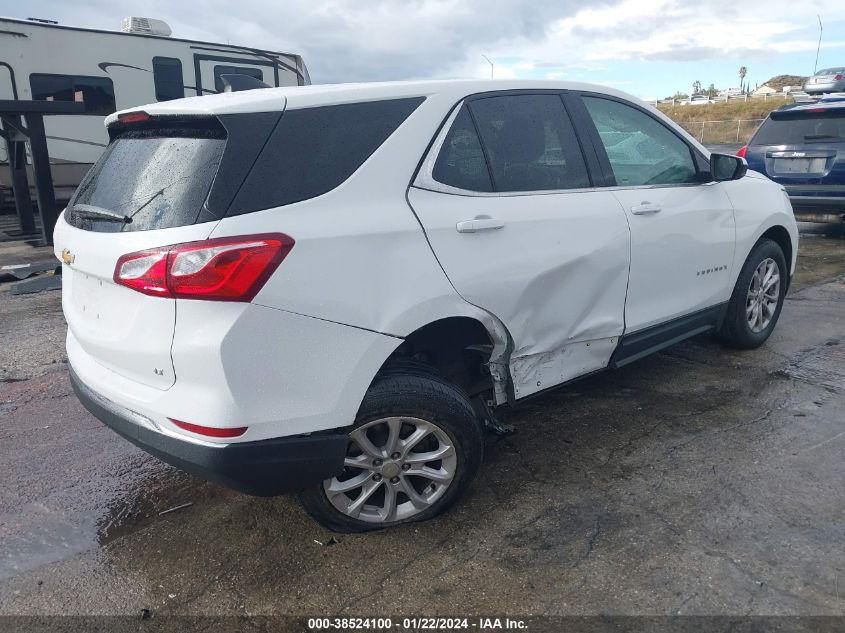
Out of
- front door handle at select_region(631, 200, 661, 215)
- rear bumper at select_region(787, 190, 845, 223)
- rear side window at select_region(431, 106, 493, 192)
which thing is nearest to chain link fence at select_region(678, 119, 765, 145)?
rear bumper at select_region(787, 190, 845, 223)

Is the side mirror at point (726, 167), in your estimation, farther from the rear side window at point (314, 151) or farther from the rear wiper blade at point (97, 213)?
the rear wiper blade at point (97, 213)

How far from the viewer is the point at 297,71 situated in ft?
43.3

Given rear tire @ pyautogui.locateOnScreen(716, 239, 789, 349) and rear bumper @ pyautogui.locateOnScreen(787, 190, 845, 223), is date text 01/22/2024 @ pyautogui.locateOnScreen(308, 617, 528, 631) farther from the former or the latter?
rear bumper @ pyautogui.locateOnScreen(787, 190, 845, 223)

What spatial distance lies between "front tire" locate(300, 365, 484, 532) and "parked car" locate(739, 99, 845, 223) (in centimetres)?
717

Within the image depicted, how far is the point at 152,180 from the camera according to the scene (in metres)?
2.51

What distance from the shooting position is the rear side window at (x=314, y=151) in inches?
92.2

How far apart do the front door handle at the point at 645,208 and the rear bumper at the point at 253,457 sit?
1977mm

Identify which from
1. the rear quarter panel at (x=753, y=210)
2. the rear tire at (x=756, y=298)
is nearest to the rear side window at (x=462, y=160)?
the rear quarter panel at (x=753, y=210)

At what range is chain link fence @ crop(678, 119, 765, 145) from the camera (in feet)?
106

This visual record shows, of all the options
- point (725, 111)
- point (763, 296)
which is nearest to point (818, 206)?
point (763, 296)

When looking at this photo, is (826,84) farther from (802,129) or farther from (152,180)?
(152,180)

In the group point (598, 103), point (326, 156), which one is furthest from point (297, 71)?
A: point (326, 156)

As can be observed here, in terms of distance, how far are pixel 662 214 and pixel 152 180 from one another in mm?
2570

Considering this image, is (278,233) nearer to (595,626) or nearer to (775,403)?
(595,626)
